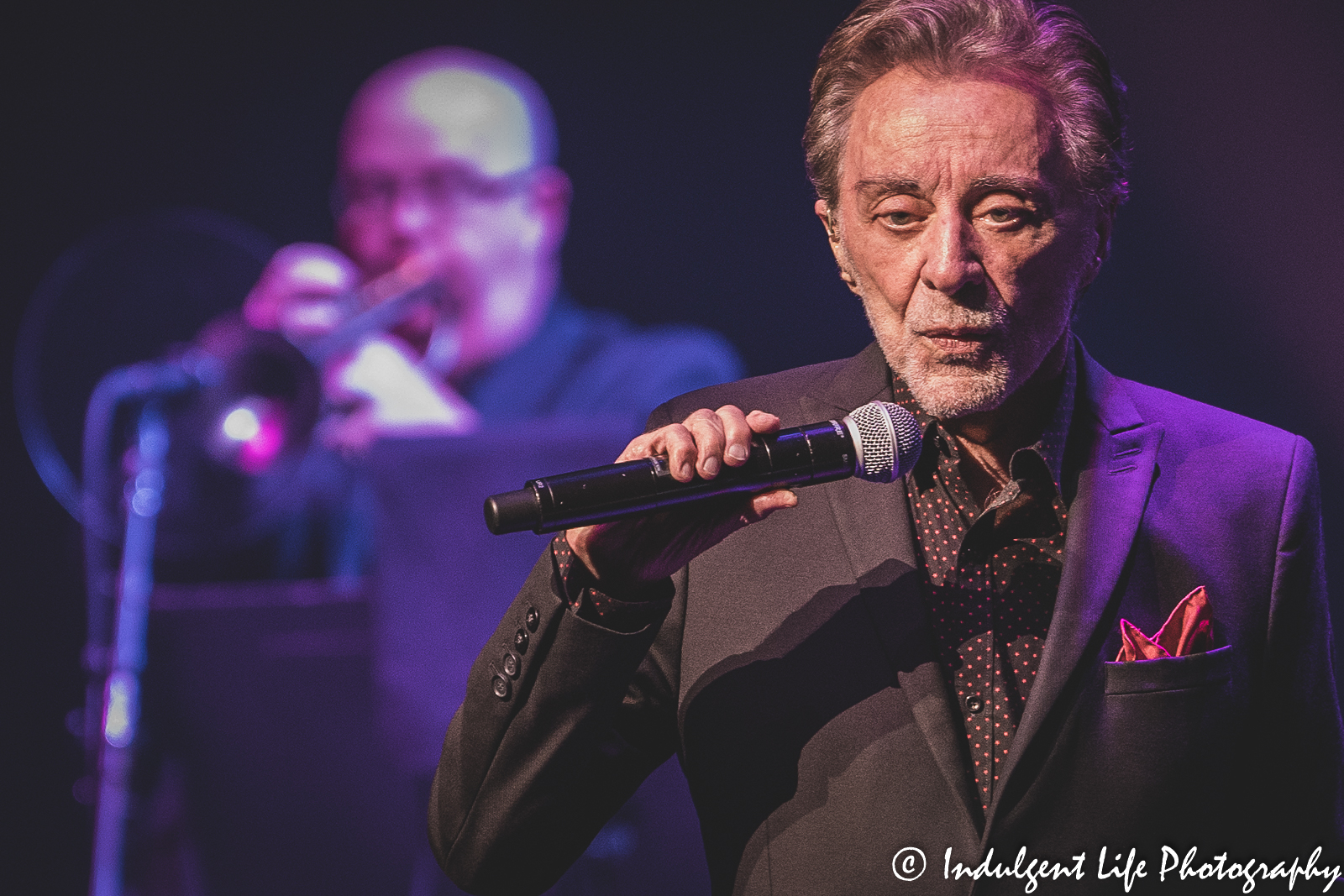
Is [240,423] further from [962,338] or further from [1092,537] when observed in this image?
[1092,537]

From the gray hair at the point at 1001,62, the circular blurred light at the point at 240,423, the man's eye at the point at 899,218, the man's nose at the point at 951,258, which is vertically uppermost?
the circular blurred light at the point at 240,423

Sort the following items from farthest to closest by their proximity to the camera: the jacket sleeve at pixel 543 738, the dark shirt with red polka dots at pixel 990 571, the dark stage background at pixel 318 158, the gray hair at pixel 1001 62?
the dark stage background at pixel 318 158
the gray hair at pixel 1001 62
the dark shirt with red polka dots at pixel 990 571
the jacket sleeve at pixel 543 738

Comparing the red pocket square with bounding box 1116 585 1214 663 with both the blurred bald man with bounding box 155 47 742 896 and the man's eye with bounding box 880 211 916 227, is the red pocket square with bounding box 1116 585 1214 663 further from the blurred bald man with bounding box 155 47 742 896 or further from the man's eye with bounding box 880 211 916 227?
the blurred bald man with bounding box 155 47 742 896

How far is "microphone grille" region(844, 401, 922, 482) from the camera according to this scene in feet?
3.73

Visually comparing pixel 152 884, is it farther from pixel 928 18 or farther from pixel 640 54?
pixel 928 18

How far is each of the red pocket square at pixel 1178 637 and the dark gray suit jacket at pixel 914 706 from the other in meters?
0.02

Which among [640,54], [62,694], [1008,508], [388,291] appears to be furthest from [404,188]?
[1008,508]

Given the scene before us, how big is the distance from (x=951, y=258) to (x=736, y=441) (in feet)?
1.31

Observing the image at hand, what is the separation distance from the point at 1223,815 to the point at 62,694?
3.51 meters

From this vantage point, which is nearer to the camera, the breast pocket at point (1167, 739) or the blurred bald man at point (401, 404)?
the breast pocket at point (1167, 739)

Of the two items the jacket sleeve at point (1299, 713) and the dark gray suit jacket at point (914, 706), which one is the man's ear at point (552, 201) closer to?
the dark gray suit jacket at point (914, 706)

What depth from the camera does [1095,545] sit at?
1.26 metres

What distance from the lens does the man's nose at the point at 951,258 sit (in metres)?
1.26

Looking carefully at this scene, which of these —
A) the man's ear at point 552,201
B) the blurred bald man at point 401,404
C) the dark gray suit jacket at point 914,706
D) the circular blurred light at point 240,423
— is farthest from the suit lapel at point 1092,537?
the circular blurred light at point 240,423
